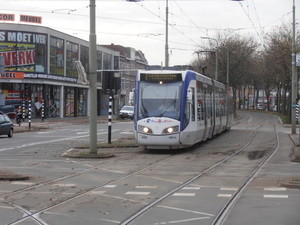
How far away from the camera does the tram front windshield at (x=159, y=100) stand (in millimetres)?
18422

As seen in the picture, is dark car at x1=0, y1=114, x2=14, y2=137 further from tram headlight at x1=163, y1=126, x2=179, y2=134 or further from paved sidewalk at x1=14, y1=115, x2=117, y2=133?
tram headlight at x1=163, y1=126, x2=179, y2=134

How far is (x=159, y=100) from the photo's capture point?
18609mm

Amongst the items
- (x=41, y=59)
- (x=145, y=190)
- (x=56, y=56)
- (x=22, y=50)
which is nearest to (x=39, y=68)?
(x=41, y=59)

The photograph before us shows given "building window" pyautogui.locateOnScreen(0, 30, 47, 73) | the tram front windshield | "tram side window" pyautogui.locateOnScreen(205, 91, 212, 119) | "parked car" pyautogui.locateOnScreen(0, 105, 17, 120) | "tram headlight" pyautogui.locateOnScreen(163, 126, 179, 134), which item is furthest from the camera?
"parked car" pyautogui.locateOnScreen(0, 105, 17, 120)

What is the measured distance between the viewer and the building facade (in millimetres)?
52562

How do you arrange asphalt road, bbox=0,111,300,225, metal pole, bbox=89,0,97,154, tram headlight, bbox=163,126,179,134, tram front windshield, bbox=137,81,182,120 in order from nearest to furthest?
1. asphalt road, bbox=0,111,300,225
2. metal pole, bbox=89,0,97,154
3. tram headlight, bbox=163,126,179,134
4. tram front windshield, bbox=137,81,182,120

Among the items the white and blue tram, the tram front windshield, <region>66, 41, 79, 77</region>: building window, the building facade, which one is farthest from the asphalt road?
<region>66, 41, 79, 77</region>: building window

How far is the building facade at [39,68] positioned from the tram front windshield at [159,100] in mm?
32035

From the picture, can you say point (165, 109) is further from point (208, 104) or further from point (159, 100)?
point (208, 104)

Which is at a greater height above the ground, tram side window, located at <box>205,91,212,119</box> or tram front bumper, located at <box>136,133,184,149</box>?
tram side window, located at <box>205,91,212,119</box>

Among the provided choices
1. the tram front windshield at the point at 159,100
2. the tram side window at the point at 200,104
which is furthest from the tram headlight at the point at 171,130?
the tram side window at the point at 200,104

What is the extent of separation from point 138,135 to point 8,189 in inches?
328

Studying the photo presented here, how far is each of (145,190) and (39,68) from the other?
46.2 metres

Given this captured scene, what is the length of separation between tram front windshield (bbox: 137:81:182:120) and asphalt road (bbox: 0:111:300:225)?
160 centimetres
